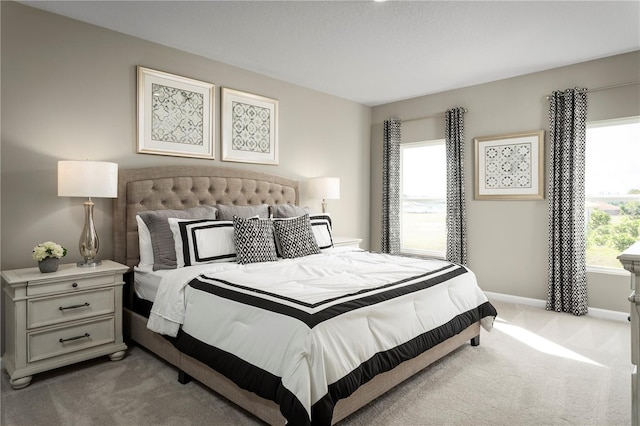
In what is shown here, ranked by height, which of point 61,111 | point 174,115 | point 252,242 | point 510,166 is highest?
point 174,115

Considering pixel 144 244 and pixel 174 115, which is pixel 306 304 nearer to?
pixel 144 244

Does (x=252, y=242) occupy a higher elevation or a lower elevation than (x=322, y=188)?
lower

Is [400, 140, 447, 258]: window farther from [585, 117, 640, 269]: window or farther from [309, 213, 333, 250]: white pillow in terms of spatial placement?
[309, 213, 333, 250]: white pillow

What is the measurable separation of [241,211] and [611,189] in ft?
12.5

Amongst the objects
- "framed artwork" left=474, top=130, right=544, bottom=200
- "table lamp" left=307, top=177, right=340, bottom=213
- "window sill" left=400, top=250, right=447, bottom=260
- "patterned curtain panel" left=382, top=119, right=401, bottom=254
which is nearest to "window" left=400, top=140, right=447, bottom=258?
"window sill" left=400, top=250, right=447, bottom=260

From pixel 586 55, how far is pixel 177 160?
13.7 ft

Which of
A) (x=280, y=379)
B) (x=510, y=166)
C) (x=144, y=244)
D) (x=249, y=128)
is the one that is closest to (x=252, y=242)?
(x=144, y=244)

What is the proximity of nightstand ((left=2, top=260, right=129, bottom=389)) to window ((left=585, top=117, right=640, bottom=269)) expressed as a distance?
4.61 metres

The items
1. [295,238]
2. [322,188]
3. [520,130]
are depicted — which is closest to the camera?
[295,238]

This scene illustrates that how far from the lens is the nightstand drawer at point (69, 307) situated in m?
2.50

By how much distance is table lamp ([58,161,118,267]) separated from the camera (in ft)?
8.95

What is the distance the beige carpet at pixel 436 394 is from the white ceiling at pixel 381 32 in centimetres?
264

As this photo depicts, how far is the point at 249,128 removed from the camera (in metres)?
4.27

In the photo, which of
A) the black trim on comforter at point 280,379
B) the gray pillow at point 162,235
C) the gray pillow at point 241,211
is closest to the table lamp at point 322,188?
the gray pillow at point 241,211
